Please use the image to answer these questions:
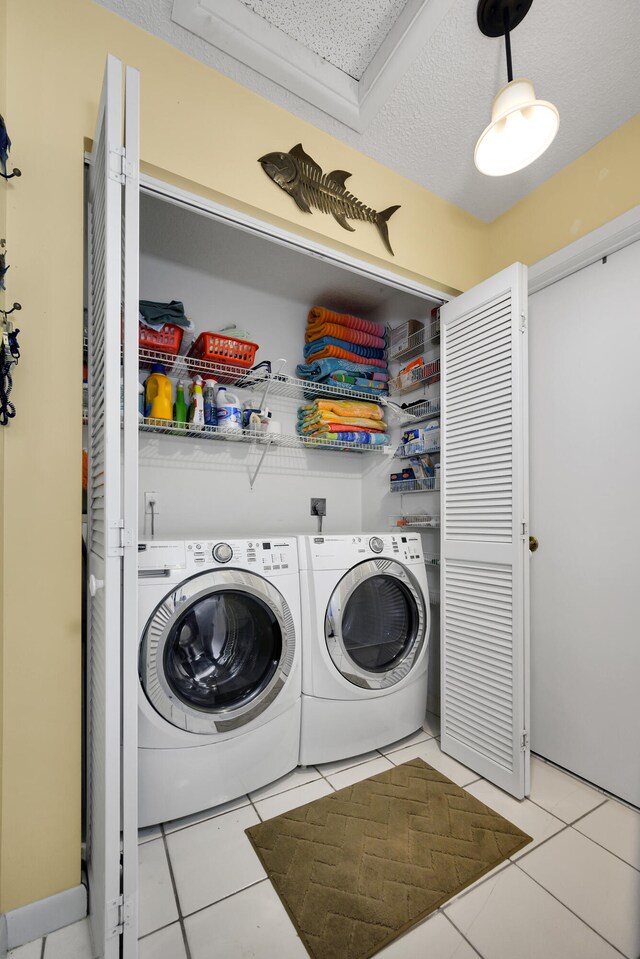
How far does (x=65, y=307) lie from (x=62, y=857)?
1542 millimetres

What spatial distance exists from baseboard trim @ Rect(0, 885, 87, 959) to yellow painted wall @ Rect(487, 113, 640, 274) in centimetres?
290

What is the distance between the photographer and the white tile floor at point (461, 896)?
3.73 feet

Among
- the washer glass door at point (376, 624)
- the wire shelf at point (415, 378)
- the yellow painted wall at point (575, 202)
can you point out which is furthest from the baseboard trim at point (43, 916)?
the yellow painted wall at point (575, 202)

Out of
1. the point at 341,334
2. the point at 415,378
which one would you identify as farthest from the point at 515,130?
the point at 341,334

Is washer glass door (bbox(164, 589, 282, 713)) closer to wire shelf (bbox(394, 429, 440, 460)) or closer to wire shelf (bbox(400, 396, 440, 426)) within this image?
wire shelf (bbox(394, 429, 440, 460))

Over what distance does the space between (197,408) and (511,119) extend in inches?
62.1

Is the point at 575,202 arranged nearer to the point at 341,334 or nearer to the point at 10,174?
the point at 341,334

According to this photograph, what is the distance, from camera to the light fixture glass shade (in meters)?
1.26

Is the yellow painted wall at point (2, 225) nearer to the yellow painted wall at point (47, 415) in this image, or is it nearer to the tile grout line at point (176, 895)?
the yellow painted wall at point (47, 415)

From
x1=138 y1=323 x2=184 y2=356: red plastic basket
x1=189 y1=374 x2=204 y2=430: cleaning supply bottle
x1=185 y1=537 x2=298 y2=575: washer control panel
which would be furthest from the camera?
x1=189 y1=374 x2=204 y2=430: cleaning supply bottle

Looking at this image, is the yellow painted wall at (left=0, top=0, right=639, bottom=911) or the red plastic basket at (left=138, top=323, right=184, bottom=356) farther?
the red plastic basket at (left=138, top=323, right=184, bottom=356)

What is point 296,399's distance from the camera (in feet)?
8.80

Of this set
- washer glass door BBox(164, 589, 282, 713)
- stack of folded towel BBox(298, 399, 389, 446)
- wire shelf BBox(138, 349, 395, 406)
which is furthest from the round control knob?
stack of folded towel BBox(298, 399, 389, 446)

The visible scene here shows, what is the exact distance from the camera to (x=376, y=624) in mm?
2088
